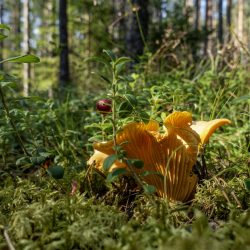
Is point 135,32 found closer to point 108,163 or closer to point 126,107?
point 126,107

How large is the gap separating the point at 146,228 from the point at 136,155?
1.40 ft

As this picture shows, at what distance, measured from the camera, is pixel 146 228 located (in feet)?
3.93

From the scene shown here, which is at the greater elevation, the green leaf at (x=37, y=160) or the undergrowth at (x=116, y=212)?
the green leaf at (x=37, y=160)

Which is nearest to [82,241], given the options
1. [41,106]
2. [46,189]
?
[46,189]

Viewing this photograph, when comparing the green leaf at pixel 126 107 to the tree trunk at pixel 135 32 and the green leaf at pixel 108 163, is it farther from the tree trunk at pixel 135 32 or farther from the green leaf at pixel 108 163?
the tree trunk at pixel 135 32

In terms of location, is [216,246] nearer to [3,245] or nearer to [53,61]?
[3,245]

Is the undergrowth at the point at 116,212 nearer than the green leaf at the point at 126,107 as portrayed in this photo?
Yes

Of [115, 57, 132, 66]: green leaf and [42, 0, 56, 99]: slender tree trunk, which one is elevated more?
[42, 0, 56, 99]: slender tree trunk

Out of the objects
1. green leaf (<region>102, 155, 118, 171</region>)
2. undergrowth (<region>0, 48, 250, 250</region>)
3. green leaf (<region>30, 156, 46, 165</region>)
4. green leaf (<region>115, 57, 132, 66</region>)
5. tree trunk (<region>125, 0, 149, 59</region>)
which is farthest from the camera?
tree trunk (<region>125, 0, 149, 59</region>)

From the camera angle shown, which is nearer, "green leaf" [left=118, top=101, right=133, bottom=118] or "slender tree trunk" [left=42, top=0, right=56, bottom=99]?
"green leaf" [left=118, top=101, right=133, bottom=118]

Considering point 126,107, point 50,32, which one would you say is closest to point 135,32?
point 126,107

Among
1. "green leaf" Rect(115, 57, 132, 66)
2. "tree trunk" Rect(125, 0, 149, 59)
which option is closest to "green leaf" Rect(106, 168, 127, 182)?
"green leaf" Rect(115, 57, 132, 66)

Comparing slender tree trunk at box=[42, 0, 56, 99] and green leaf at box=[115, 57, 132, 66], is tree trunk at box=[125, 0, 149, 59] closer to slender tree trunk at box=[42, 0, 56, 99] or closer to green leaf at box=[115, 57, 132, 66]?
slender tree trunk at box=[42, 0, 56, 99]

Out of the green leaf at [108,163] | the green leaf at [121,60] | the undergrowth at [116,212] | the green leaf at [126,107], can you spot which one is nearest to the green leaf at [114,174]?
the green leaf at [108,163]
